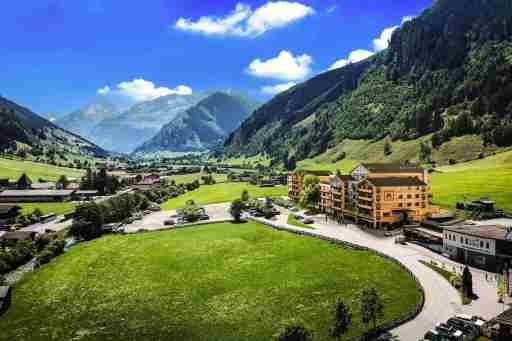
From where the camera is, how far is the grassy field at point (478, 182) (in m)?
114

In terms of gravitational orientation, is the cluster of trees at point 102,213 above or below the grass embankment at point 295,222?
above

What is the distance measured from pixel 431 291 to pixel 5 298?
2614 inches

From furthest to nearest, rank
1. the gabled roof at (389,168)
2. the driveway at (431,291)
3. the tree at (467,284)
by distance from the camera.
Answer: the gabled roof at (389,168) < the tree at (467,284) < the driveway at (431,291)

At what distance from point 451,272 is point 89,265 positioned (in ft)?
228

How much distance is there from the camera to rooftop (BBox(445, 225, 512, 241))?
218 feet

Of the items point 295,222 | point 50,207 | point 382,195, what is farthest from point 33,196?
point 382,195

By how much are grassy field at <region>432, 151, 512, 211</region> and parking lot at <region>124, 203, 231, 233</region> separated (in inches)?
2761

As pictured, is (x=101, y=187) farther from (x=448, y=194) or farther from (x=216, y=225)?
(x=448, y=194)

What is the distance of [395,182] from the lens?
104 meters

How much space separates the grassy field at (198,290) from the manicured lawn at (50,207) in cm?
6480

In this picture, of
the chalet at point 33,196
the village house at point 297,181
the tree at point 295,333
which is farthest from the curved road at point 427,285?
the chalet at point 33,196

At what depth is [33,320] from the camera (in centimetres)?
5647

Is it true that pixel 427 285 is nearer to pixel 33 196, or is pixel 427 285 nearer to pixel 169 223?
pixel 169 223

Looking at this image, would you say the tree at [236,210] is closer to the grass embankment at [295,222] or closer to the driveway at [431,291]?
the grass embankment at [295,222]
